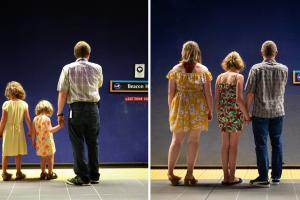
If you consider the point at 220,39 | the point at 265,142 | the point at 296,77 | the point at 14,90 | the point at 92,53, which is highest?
the point at 220,39

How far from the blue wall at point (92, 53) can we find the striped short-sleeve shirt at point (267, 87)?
217cm

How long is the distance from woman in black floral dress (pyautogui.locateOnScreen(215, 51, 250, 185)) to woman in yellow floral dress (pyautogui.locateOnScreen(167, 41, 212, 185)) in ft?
0.68

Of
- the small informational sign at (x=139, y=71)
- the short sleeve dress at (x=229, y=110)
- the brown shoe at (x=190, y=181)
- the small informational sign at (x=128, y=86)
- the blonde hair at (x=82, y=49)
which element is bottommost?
the brown shoe at (x=190, y=181)

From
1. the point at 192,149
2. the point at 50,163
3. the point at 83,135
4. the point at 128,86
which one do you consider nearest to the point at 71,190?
the point at 83,135

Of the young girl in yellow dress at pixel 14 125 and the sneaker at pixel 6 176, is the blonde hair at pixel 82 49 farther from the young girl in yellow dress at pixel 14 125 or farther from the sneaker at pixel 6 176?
the sneaker at pixel 6 176

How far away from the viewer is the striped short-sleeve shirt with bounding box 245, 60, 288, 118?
14.2ft

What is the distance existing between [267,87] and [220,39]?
62.5 inches

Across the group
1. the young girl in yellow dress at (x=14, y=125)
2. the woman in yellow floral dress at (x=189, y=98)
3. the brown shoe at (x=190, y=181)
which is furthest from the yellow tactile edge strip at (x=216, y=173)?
the young girl in yellow dress at (x=14, y=125)

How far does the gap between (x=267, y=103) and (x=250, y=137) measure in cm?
156

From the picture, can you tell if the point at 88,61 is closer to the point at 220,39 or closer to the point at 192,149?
the point at 220,39

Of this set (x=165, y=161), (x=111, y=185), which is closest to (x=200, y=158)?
(x=165, y=161)

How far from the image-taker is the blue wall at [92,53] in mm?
6156

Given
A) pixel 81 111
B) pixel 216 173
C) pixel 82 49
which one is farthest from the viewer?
pixel 216 173

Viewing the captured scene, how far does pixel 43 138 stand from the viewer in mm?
5129
